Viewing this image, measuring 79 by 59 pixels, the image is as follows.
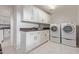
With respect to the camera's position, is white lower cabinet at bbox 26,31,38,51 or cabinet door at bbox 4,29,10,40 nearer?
cabinet door at bbox 4,29,10,40

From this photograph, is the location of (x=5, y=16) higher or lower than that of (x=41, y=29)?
higher

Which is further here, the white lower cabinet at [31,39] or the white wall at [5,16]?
the white lower cabinet at [31,39]

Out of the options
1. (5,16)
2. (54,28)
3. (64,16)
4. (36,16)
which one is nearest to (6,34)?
(5,16)

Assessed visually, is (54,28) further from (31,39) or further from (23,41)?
(23,41)

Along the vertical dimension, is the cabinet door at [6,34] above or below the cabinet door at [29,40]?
above

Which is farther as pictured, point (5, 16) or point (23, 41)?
point (23, 41)

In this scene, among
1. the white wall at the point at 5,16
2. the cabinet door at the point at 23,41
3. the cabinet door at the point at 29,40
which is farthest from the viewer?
the cabinet door at the point at 29,40

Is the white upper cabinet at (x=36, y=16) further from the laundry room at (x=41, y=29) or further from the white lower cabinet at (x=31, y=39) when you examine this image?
the white lower cabinet at (x=31, y=39)

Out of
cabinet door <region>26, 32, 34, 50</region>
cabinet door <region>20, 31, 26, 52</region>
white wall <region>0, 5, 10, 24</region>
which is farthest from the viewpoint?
cabinet door <region>26, 32, 34, 50</region>

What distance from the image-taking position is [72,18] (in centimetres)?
148

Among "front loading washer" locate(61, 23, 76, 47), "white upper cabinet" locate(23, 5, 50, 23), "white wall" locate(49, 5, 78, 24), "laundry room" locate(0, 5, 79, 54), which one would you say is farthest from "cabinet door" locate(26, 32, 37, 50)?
"front loading washer" locate(61, 23, 76, 47)

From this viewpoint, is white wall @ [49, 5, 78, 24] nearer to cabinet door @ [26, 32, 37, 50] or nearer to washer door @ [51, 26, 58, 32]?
washer door @ [51, 26, 58, 32]

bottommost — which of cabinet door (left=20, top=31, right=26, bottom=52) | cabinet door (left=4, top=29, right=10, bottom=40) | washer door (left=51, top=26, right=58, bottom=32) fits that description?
cabinet door (left=20, top=31, right=26, bottom=52)

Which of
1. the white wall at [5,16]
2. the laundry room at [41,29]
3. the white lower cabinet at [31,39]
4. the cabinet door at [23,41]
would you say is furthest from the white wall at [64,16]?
the white wall at [5,16]
